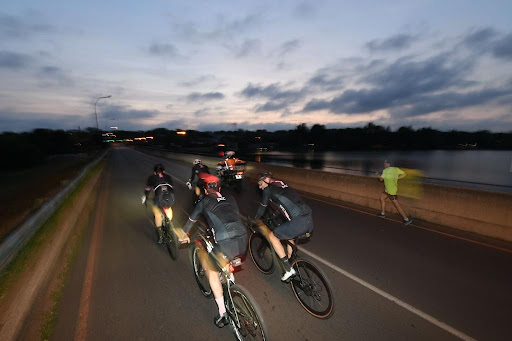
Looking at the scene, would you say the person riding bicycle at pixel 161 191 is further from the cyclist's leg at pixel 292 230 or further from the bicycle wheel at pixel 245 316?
the bicycle wheel at pixel 245 316

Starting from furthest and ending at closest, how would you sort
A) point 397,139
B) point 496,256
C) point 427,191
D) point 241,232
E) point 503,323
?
point 397,139 → point 427,191 → point 496,256 → point 503,323 → point 241,232

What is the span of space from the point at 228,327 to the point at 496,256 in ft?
19.8

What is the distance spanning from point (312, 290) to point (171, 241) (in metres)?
3.50

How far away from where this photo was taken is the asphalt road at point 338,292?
12.4 feet

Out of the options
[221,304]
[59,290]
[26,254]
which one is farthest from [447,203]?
[26,254]

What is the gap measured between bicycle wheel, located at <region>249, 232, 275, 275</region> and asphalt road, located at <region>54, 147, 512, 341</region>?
0.49 feet

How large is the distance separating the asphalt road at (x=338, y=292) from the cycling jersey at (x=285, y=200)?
1.55 metres

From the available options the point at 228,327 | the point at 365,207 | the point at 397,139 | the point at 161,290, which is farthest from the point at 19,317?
the point at 397,139

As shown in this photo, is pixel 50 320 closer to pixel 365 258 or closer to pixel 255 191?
pixel 365 258

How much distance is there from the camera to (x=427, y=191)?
845 centimetres

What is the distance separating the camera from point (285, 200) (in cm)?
441

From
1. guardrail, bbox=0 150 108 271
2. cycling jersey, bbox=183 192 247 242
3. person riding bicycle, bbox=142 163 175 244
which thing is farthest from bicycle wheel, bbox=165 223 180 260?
guardrail, bbox=0 150 108 271

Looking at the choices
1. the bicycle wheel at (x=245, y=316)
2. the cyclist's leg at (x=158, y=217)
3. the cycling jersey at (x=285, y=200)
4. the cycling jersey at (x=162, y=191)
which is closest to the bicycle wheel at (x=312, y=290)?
the cycling jersey at (x=285, y=200)

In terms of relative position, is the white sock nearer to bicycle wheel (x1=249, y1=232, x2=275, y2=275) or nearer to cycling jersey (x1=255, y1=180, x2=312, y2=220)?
cycling jersey (x1=255, y1=180, x2=312, y2=220)
